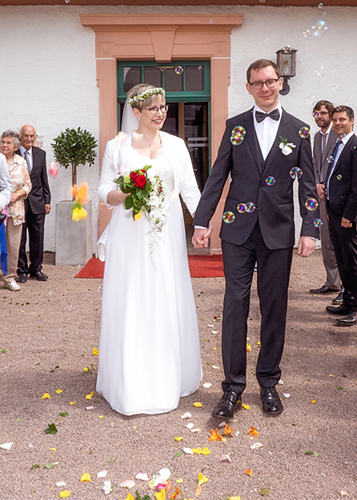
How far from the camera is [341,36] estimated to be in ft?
33.3

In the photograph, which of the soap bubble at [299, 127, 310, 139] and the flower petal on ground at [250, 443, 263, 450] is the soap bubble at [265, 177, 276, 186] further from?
the flower petal on ground at [250, 443, 263, 450]

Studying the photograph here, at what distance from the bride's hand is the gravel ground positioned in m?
1.37

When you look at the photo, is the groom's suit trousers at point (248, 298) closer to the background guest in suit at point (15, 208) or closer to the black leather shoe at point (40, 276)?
the background guest in suit at point (15, 208)

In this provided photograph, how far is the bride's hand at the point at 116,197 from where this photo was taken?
3.51 meters

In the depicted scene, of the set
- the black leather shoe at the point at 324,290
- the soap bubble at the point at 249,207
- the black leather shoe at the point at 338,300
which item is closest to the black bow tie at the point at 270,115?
the soap bubble at the point at 249,207

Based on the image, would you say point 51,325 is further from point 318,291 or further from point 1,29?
point 1,29

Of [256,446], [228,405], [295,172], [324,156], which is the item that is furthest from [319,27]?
[256,446]

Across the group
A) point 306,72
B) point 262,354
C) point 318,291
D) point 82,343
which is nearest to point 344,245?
point 318,291

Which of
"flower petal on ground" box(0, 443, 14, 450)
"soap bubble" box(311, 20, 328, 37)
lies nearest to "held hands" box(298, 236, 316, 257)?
"flower petal on ground" box(0, 443, 14, 450)

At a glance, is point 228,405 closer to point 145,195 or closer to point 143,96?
point 145,195

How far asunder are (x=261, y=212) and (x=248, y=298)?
569 mm

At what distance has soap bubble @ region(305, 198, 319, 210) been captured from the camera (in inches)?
136

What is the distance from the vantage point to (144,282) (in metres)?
3.57

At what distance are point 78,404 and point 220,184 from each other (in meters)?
1.75
